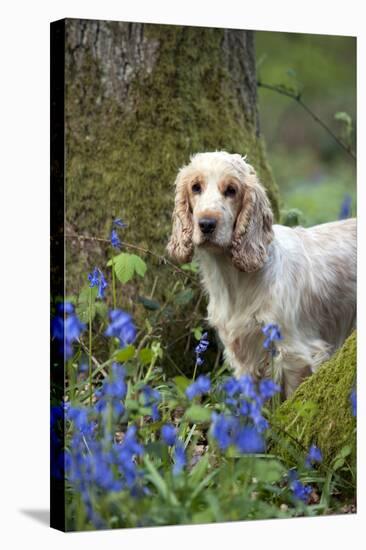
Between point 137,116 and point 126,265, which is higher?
point 137,116

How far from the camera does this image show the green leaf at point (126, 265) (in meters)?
5.79

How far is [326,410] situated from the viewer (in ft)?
18.6

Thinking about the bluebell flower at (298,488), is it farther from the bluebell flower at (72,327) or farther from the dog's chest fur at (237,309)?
the bluebell flower at (72,327)

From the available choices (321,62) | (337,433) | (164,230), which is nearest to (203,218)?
(164,230)

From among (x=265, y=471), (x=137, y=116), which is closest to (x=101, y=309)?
(x=137, y=116)

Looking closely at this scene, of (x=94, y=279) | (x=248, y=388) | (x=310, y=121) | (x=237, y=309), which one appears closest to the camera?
(x=248, y=388)

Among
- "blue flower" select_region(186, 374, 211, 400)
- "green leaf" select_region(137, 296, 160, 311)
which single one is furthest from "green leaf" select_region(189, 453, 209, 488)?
"green leaf" select_region(137, 296, 160, 311)

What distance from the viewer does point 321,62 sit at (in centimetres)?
809

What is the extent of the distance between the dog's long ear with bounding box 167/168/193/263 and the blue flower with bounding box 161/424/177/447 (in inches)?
41.5

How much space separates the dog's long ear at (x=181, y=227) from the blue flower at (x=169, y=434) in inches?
41.5

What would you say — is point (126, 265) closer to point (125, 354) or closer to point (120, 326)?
point (125, 354)

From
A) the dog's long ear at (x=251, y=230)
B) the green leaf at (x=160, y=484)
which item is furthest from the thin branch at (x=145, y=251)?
the green leaf at (x=160, y=484)

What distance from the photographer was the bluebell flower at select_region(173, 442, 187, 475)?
16.3 feet

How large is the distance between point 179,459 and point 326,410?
102 centimetres
